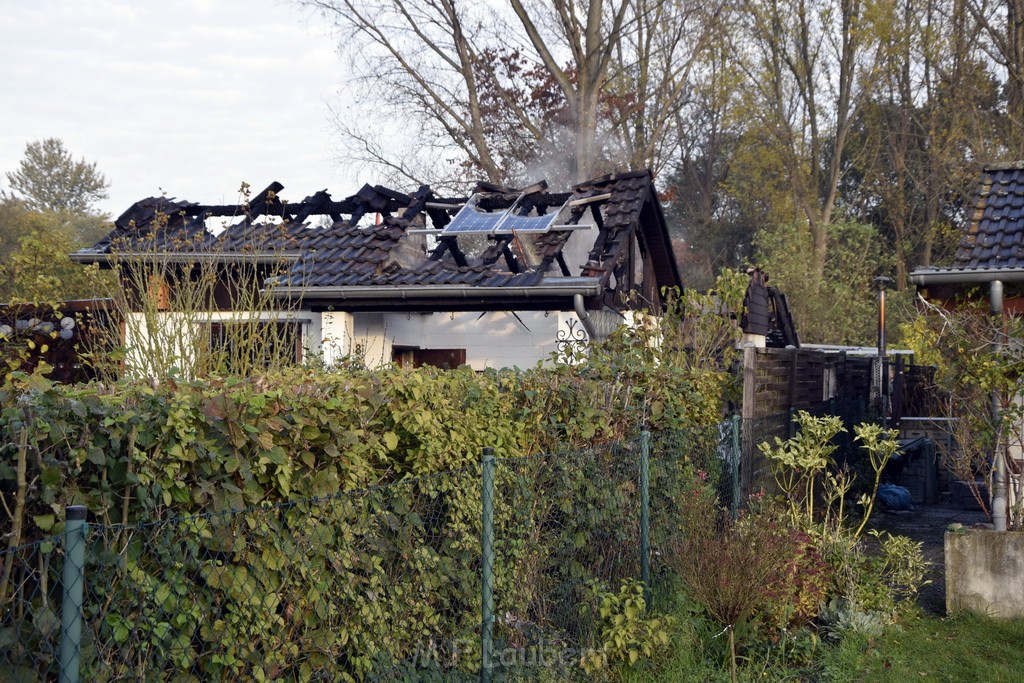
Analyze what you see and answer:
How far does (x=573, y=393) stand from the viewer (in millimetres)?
6301

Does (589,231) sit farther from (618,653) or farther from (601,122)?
(601,122)

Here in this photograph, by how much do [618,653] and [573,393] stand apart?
5.22 feet

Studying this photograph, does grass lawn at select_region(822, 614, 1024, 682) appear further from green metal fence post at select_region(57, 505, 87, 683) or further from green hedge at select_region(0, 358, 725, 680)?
green metal fence post at select_region(57, 505, 87, 683)

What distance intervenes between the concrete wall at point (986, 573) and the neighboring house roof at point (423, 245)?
515 cm

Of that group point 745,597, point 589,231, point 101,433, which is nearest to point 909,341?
point 589,231

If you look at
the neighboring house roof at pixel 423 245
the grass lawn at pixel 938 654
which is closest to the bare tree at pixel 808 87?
the neighboring house roof at pixel 423 245

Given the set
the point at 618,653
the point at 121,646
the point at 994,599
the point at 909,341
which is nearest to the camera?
the point at 121,646

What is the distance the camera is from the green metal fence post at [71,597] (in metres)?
2.65

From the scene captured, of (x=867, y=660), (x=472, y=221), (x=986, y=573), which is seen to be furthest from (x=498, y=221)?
(x=867, y=660)

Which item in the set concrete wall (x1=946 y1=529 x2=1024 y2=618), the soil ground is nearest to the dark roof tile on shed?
concrete wall (x1=946 y1=529 x2=1024 y2=618)

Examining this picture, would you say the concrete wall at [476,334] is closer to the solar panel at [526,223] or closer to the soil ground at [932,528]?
the solar panel at [526,223]

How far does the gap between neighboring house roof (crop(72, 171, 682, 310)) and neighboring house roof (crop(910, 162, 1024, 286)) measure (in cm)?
388

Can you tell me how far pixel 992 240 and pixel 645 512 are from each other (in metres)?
5.20

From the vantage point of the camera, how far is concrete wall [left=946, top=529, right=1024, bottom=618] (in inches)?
294
